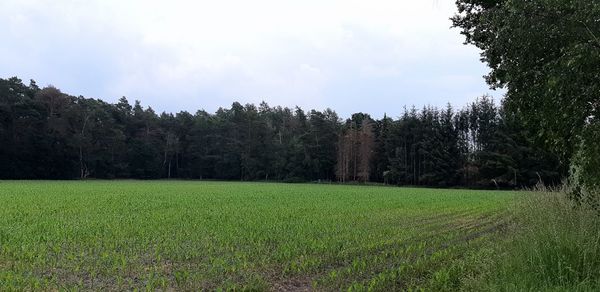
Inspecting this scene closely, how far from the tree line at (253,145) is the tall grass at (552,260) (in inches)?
2399

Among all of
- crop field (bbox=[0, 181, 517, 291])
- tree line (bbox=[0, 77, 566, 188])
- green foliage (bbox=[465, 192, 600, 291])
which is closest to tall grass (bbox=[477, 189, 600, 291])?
green foliage (bbox=[465, 192, 600, 291])

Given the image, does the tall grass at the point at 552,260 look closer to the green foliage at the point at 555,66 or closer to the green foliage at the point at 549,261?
the green foliage at the point at 549,261

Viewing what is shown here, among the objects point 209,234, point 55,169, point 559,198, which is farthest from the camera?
point 55,169

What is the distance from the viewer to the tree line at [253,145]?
73188mm

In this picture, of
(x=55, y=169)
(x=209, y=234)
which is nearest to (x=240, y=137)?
(x=55, y=169)

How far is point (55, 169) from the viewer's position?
80000 millimetres

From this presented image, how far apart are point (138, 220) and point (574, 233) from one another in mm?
14263

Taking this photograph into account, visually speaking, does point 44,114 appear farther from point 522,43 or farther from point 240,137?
point 522,43

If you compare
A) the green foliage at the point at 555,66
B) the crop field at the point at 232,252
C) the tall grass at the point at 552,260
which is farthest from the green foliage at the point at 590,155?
the crop field at the point at 232,252

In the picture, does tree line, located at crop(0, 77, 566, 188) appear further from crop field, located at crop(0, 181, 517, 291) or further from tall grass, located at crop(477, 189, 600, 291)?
tall grass, located at crop(477, 189, 600, 291)

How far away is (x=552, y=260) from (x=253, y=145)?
300ft

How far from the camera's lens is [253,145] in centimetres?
9719

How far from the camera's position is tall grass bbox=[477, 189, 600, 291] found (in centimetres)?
612

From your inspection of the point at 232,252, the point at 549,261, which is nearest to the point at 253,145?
the point at 232,252
